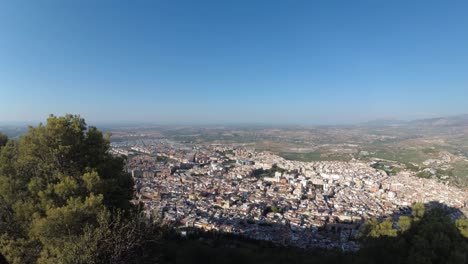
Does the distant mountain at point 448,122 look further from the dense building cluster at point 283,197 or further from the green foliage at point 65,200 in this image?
the green foliage at point 65,200

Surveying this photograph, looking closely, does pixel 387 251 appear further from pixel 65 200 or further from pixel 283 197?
pixel 283 197

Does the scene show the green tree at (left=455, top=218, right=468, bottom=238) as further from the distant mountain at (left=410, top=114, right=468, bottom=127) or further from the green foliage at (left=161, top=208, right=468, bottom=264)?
the distant mountain at (left=410, top=114, right=468, bottom=127)

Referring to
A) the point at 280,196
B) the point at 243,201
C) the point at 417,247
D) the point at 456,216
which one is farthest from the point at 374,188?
the point at 417,247

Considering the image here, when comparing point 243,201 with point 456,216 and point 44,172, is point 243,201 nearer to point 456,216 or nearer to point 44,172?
point 456,216

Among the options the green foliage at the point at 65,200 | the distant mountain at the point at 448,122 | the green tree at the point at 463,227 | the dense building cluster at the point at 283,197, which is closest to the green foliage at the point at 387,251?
the green tree at the point at 463,227

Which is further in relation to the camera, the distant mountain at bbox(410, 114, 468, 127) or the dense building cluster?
the distant mountain at bbox(410, 114, 468, 127)

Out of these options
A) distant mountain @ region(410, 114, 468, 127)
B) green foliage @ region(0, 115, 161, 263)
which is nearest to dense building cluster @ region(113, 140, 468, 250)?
green foliage @ region(0, 115, 161, 263)
